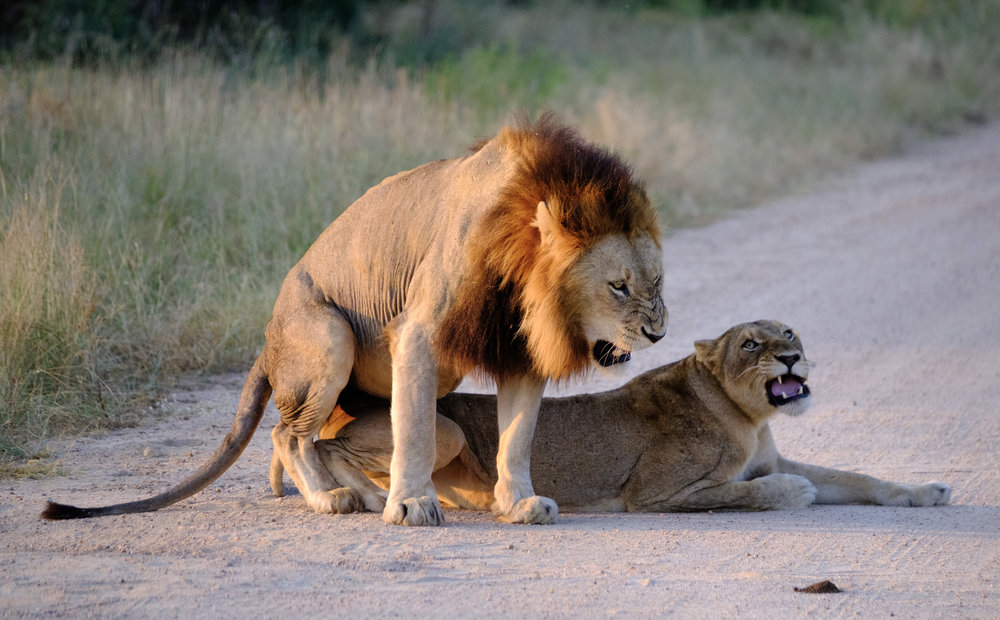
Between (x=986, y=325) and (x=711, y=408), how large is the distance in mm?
3597

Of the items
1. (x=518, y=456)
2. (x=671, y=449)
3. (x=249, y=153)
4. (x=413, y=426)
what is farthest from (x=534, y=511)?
(x=249, y=153)

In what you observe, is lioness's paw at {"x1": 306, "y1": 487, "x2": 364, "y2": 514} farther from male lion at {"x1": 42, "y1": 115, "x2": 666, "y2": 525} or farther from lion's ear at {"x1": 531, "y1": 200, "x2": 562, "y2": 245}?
lion's ear at {"x1": 531, "y1": 200, "x2": 562, "y2": 245}

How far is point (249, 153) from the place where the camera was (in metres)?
9.02

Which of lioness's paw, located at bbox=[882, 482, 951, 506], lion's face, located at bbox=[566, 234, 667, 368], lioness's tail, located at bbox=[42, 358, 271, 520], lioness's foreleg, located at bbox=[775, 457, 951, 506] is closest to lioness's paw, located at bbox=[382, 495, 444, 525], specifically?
lioness's tail, located at bbox=[42, 358, 271, 520]

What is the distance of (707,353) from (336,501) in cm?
169

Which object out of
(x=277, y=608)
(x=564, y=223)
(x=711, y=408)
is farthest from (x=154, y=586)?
(x=711, y=408)

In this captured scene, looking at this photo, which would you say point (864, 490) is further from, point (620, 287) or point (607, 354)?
point (620, 287)

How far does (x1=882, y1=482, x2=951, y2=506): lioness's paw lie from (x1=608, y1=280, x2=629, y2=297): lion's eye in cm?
160

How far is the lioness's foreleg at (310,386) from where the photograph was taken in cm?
461

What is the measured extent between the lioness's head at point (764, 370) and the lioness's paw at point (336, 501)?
1590 millimetres

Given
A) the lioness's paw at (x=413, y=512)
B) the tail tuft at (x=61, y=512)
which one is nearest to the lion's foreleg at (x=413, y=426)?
the lioness's paw at (x=413, y=512)

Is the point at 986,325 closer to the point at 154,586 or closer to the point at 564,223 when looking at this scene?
the point at 564,223

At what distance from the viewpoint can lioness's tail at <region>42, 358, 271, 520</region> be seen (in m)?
4.27

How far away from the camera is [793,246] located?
10.1 m
